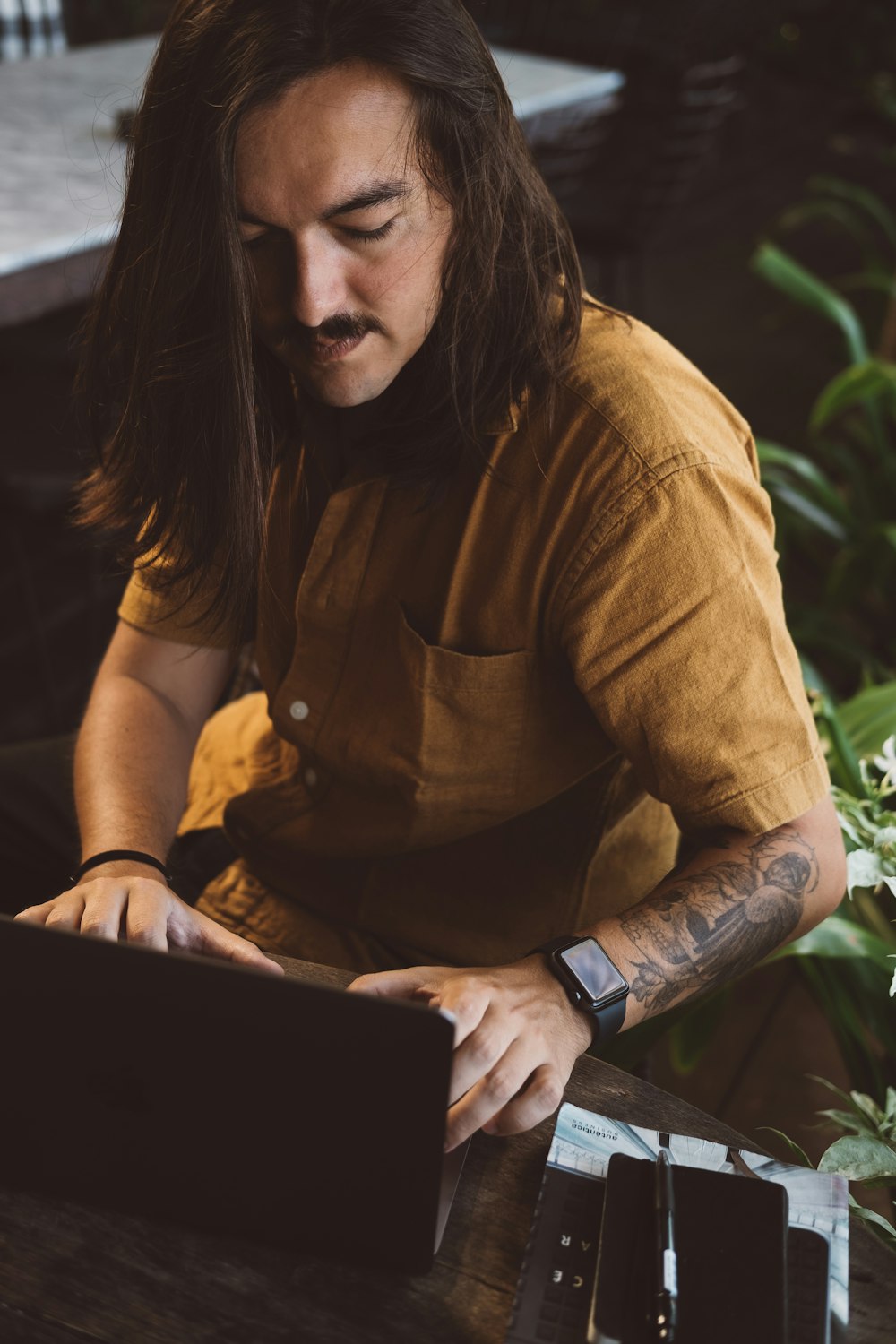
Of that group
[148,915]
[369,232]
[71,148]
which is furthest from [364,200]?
[71,148]

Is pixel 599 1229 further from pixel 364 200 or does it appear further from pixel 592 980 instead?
pixel 364 200

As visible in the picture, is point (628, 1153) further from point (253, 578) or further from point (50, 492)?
point (50, 492)

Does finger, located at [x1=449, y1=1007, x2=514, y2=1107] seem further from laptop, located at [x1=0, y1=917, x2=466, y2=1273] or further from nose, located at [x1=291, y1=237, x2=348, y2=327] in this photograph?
nose, located at [x1=291, y1=237, x2=348, y2=327]

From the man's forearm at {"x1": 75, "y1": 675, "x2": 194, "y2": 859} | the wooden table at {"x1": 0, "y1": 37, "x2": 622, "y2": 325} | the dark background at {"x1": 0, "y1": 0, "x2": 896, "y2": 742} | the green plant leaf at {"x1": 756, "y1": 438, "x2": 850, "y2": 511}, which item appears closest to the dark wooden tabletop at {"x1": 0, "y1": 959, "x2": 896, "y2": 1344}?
the man's forearm at {"x1": 75, "y1": 675, "x2": 194, "y2": 859}

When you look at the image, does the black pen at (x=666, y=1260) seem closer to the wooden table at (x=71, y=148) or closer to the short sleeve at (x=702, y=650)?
the short sleeve at (x=702, y=650)

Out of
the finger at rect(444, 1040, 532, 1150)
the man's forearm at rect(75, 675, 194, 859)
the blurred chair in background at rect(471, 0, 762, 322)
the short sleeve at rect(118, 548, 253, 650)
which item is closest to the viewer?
the finger at rect(444, 1040, 532, 1150)

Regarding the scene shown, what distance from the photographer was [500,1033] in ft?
2.65

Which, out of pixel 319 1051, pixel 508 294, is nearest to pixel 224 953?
pixel 319 1051

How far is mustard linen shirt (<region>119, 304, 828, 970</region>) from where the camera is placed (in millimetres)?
963

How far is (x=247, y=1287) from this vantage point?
0.72m

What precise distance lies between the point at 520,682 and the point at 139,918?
0.39 m

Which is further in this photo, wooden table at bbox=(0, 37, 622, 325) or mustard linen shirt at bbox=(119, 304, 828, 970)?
wooden table at bbox=(0, 37, 622, 325)

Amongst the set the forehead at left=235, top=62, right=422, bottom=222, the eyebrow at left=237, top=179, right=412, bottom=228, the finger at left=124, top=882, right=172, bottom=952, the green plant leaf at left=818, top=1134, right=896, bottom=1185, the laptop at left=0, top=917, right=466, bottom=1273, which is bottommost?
the green plant leaf at left=818, top=1134, right=896, bottom=1185

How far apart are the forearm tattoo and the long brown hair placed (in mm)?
421
